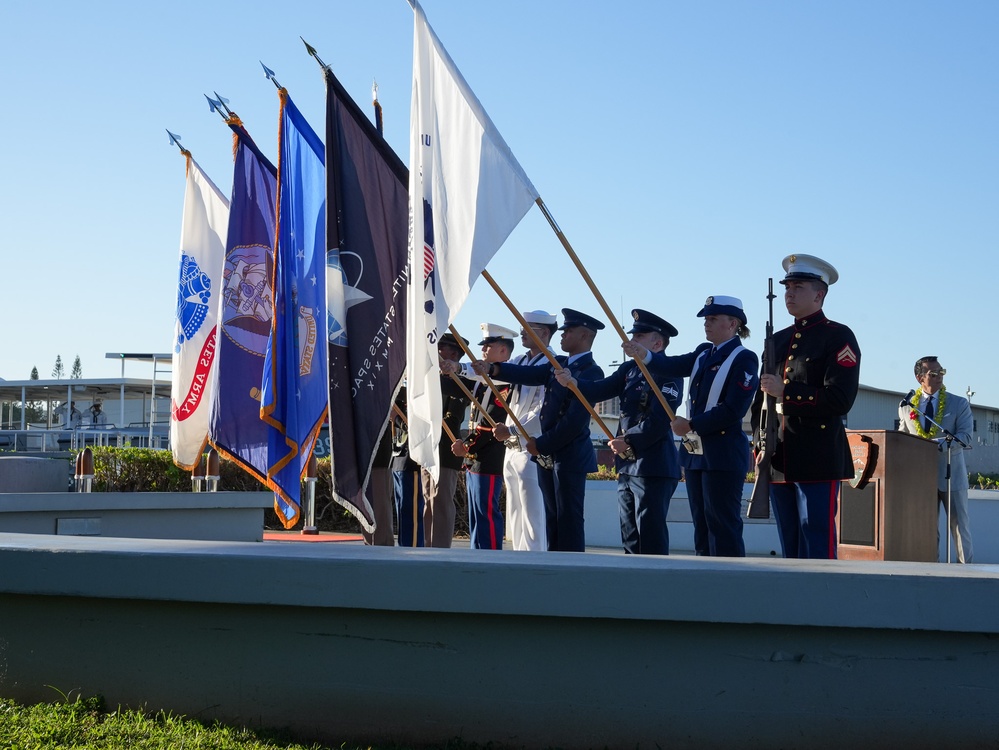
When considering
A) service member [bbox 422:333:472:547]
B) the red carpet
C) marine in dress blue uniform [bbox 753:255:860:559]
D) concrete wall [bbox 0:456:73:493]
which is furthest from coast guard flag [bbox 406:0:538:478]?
concrete wall [bbox 0:456:73:493]

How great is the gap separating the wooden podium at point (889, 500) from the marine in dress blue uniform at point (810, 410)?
60.2 inches

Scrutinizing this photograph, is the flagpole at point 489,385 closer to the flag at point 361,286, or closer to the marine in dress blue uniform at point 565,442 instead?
the marine in dress blue uniform at point 565,442

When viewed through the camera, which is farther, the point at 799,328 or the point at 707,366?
the point at 707,366

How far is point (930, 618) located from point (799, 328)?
256 cm

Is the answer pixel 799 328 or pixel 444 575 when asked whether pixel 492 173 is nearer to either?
pixel 799 328

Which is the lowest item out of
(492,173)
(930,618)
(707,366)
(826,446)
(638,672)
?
(638,672)

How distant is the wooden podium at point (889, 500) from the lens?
7180 mm

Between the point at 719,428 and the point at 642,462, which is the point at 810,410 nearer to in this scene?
the point at 719,428

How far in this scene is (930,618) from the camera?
11.3ft

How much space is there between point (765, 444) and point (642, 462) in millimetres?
1136

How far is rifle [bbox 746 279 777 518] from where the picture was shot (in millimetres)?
5707

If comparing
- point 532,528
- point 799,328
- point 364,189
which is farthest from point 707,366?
point 532,528

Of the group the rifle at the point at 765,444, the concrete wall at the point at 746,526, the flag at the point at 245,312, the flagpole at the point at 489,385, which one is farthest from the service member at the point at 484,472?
the concrete wall at the point at 746,526

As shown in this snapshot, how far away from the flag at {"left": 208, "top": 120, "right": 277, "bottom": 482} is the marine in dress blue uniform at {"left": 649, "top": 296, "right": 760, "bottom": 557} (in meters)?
3.53
